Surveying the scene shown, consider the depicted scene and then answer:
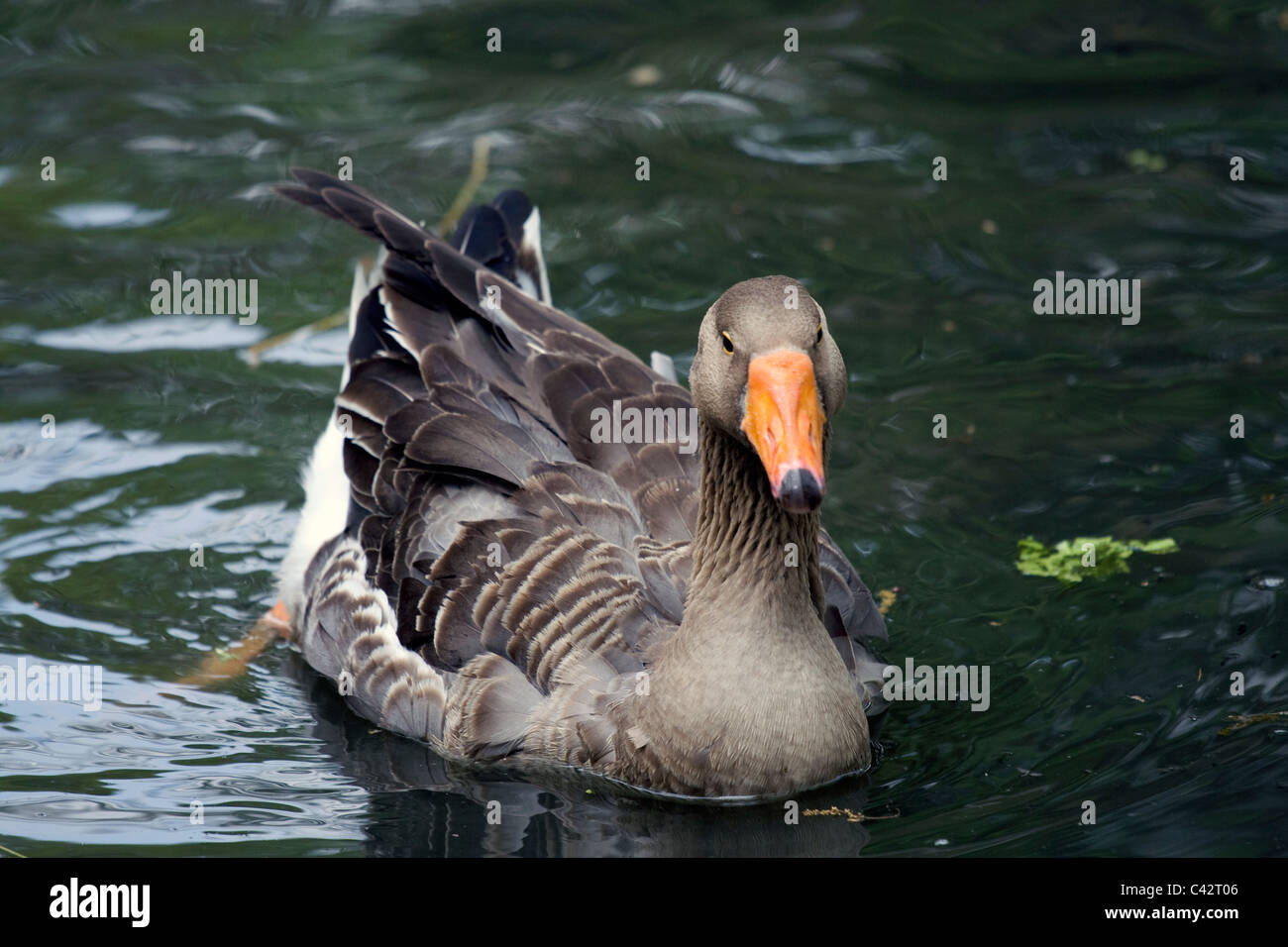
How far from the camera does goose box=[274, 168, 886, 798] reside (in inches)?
278

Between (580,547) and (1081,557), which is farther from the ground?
(1081,557)

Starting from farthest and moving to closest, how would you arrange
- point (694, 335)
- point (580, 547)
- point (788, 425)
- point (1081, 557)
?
1. point (694, 335)
2. point (1081, 557)
3. point (580, 547)
4. point (788, 425)

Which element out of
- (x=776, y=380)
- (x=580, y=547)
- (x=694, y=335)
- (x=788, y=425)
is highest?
(x=694, y=335)

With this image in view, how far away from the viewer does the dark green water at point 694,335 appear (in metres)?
7.50

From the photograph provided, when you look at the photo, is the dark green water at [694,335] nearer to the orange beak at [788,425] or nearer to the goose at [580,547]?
the goose at [580,547]

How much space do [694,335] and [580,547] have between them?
13.6 ft

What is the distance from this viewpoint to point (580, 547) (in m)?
7.64

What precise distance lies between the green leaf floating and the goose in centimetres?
132

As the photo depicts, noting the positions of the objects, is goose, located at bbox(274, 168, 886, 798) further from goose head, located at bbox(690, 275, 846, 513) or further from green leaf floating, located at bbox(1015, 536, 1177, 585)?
green leaf floating, located at bbox(1015, 536, 1177, 585)

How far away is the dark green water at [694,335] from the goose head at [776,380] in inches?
68.1

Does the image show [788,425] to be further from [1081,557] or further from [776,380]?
[1081,557]

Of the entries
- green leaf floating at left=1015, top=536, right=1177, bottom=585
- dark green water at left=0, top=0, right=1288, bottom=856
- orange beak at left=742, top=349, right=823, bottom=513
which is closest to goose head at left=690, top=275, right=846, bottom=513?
orange beak at left=742, top=349, right=823, bottom=513

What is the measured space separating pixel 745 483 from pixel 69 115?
9.51 meters

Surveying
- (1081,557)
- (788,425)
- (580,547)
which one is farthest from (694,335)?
(788,425)
